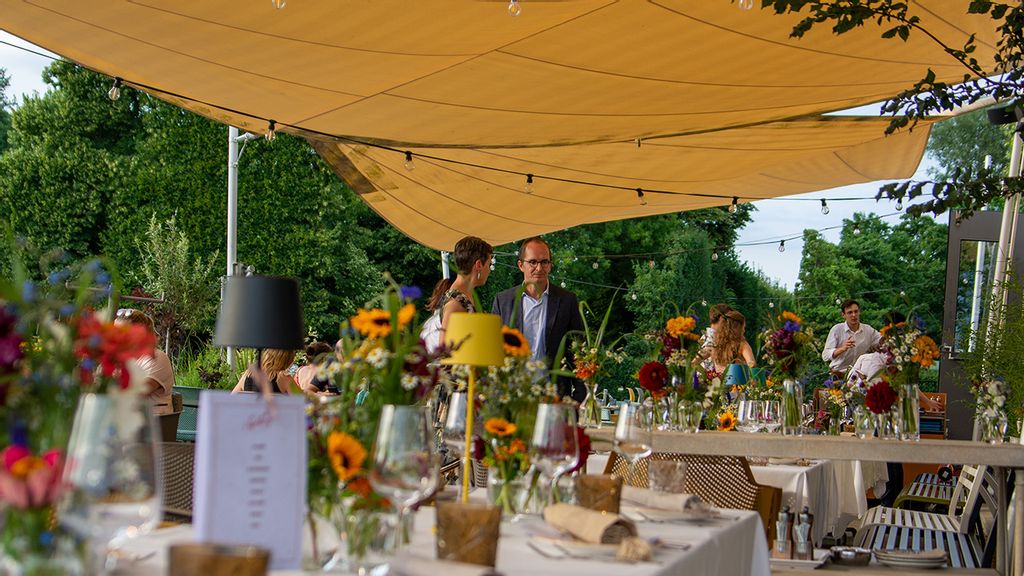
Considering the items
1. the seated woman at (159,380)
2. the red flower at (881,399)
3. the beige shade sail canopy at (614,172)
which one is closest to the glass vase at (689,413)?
the red flower at (881,399)

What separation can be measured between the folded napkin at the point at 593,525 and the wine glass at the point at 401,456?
41 cm

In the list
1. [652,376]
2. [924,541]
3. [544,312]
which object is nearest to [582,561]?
[652,376]

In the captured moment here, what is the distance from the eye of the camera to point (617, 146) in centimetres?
832

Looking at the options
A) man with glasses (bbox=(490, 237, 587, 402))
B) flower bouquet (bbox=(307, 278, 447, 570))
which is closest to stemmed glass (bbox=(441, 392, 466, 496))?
flower bouquet (bbox=(307, 278, 447, 570))

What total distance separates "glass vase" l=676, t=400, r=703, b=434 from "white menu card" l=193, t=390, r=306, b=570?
2.73 meters

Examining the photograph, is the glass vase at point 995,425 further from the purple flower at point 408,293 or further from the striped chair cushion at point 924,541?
the purple flower at point 408,293

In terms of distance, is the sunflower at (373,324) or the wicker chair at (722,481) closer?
the sunflower at (373,324)

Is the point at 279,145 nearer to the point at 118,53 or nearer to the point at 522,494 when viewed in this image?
the point at 118,53

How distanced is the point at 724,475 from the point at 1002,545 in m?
0.96

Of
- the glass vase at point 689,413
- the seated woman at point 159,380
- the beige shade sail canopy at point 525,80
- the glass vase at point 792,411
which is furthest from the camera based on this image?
the seated woman at point 159,380

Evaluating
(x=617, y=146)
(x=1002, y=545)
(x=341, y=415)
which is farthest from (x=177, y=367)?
(x=341, y=415)

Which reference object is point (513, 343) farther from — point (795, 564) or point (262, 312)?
point (795, 564)

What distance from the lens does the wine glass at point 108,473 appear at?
1244mm

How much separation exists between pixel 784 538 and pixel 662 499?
1266 mm
